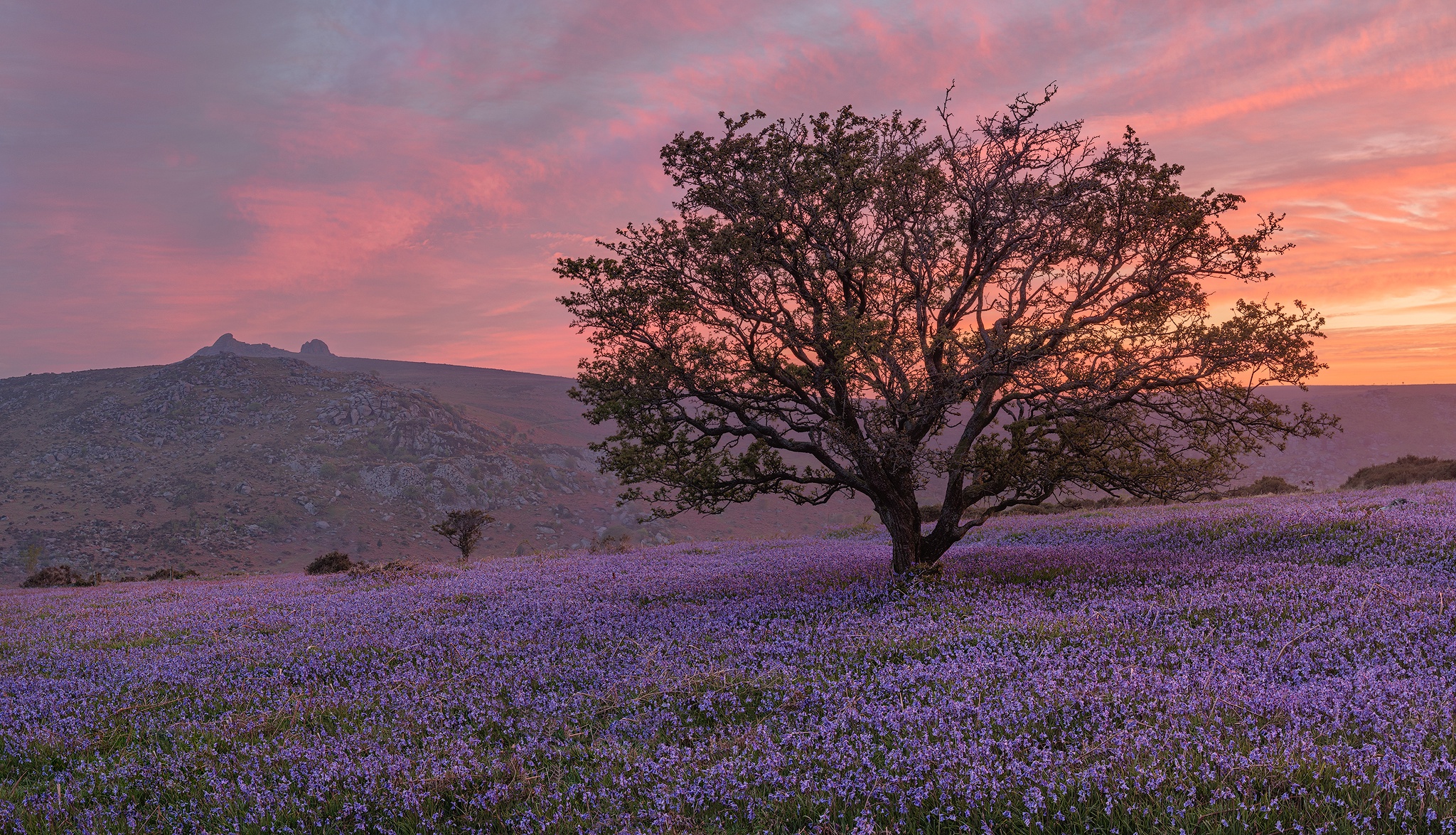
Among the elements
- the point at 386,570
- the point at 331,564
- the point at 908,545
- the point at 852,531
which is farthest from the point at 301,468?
the point at 908,545

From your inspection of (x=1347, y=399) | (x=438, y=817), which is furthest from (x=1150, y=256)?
(x=1347, y=399)

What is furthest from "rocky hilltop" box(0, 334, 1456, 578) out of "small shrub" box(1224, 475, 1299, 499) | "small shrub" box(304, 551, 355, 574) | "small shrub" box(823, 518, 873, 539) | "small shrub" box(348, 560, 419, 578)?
"small shrub" box(348, 560, 419, 578)

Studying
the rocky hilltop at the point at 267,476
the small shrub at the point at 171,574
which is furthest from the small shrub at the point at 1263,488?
the small shrub at the point at 171,574

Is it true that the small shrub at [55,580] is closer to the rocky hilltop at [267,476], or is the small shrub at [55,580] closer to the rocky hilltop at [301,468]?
the rocky hilltop at [267,476]

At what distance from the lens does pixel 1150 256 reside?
43.3ft

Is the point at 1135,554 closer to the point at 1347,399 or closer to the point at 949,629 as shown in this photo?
the point at 949,629

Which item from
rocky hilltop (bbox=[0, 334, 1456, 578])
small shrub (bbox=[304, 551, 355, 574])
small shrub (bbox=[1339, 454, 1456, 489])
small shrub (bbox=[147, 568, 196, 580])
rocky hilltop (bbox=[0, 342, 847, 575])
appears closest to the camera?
small shrub (bbox=[304, 551, 355, 574])

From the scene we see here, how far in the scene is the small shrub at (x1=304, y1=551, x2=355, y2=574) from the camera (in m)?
28.6

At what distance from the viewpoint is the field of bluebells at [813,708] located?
4.43 meters

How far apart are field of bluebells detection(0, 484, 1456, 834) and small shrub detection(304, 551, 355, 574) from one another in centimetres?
1464

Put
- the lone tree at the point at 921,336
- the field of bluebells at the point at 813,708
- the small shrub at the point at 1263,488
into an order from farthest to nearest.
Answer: the small shrub at the point at 1263,488 → the lone tree at the point at 921,336 → the field of bluebells at the point at 813,708

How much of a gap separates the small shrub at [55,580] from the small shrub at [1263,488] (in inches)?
2040

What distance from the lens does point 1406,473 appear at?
3175 cm

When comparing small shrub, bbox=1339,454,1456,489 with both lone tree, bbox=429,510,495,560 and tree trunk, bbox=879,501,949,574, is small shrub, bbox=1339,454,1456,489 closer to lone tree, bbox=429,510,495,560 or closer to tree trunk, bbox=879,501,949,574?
tree trunk, bbox=879,501,949,574
